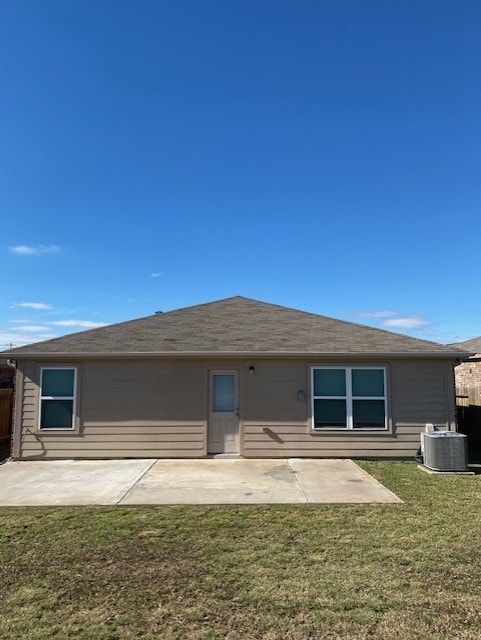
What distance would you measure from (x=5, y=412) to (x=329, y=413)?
31.6 ft

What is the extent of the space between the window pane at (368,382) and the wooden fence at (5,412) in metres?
10.1

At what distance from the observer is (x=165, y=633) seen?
3.15 metres

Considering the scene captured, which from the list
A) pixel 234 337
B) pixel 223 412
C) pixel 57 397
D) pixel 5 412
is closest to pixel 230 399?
pixel 223 412

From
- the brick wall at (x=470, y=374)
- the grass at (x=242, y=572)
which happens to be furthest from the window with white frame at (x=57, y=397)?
the brick wall at (x=470, y=374)

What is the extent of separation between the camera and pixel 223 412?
10352mm

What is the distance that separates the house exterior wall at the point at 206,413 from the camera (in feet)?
33.4

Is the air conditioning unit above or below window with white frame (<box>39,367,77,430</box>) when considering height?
below

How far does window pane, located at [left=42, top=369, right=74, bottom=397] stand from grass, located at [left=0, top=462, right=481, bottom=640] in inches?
170

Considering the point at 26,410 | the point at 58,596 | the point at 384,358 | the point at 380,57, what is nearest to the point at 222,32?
the point at 380,57

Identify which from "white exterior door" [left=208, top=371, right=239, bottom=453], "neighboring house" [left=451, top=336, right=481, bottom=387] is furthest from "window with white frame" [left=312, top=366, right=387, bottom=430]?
"neighboring house" [left=451, top=336, right=481, bottom=387]

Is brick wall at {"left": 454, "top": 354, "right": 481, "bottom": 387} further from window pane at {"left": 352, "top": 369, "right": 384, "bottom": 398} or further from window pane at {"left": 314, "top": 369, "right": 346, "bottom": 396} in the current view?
window pane at {"left": 314, "top": 369, "right": 346, "bottom": 396}

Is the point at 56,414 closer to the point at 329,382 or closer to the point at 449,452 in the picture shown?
the point at 329,382

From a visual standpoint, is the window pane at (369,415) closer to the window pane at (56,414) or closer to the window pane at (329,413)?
the window pane at (329,413)

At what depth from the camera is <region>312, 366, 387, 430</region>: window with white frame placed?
10219 mm
